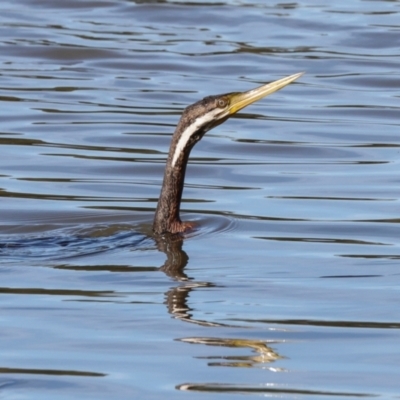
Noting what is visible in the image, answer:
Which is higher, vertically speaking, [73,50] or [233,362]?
[73,50]

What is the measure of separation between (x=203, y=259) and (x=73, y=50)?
33.4 feet

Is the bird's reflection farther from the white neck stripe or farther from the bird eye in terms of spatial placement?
the bird eye

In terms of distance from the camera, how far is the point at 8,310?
7.34 metres

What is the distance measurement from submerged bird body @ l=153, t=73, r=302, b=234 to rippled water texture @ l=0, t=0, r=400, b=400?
0.68ft

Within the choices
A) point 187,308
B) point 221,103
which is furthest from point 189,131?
point 187,308

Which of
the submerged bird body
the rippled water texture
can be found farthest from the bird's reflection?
the submerged bird body

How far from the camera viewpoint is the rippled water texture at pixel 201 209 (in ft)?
21.1

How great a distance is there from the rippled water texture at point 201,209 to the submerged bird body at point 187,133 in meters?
0.21

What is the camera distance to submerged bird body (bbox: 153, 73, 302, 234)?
9.46 meters

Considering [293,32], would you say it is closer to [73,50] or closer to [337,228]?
[73,50]

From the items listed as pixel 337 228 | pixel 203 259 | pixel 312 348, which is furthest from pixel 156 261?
pixel 312 348

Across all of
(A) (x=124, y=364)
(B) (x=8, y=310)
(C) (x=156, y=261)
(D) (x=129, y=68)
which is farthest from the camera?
(D) (x=129, y=68)

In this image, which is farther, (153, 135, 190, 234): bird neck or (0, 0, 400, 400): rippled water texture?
(153, 135, 190, 234): bird neck

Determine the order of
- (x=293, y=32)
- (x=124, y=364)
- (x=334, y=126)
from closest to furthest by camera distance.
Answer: (x=124, y=364), (x=334, y=126), (x=293, y=32)
